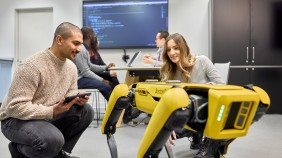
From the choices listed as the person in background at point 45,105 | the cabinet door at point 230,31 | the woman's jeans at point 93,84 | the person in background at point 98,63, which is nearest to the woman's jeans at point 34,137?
the person in background at point 45,105

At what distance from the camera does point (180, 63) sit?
187cm

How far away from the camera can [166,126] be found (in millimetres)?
808

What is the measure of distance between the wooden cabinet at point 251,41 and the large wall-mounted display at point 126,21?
0.94 meters

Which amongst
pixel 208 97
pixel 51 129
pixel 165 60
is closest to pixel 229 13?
pixel 165 60

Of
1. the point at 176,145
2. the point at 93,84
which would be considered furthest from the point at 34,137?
the point at 93,84

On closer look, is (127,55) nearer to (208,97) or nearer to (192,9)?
(192,9)

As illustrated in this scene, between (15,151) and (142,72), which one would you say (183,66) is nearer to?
(15,151)

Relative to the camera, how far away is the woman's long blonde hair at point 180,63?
187cm

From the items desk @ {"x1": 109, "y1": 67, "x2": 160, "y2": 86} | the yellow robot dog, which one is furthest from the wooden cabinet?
the yellow robot dog

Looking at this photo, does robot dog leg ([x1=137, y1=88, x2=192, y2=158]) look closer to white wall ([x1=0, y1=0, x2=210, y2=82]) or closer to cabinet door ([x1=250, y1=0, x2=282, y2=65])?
cabinet door ([x1=250, y1=0, x2=282, y2=65])

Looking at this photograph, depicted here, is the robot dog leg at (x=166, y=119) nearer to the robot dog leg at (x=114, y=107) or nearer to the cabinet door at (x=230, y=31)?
the robot dog leg at (x=114, y=107)

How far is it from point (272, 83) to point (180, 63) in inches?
109

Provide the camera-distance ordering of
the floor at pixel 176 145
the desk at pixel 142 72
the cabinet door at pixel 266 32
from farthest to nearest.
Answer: the cabinet door at pixel 266 32 → the desk at pixel 142 72 → the floor at pixel 176 145

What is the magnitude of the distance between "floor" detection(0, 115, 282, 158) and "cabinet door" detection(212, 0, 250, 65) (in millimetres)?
1402
